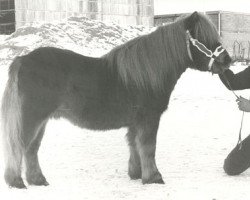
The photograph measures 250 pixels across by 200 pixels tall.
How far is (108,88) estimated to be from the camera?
5.47m

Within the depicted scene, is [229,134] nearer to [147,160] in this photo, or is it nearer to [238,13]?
[147,160]

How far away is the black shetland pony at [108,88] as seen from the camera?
522 cm

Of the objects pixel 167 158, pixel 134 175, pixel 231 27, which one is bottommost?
pixel 231 27

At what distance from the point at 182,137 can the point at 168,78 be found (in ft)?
9.71

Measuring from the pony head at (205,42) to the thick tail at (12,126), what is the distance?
1949mm

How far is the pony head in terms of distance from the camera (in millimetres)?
5547

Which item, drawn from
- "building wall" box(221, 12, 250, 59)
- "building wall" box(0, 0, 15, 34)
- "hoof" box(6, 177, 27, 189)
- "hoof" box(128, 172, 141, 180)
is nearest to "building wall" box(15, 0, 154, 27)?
"building wall" box(0, 0, 15, 34)

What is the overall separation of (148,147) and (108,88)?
804 millimetres

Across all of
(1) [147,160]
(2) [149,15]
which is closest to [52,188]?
(1) [147,160]

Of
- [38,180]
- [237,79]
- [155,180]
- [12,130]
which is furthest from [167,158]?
[12,130]

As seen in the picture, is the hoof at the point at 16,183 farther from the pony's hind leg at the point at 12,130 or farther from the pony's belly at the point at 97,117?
Result: the pony's belly at the point at 97,117

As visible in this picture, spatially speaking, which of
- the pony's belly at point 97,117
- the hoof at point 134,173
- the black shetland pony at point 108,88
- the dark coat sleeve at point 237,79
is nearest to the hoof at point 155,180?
the black shetland pony at point 108,88

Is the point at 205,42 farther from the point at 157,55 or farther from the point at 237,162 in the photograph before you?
the point at 237,162

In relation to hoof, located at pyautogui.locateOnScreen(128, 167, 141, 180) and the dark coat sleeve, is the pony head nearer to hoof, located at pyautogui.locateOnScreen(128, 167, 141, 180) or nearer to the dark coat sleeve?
the dark coat sleeve
